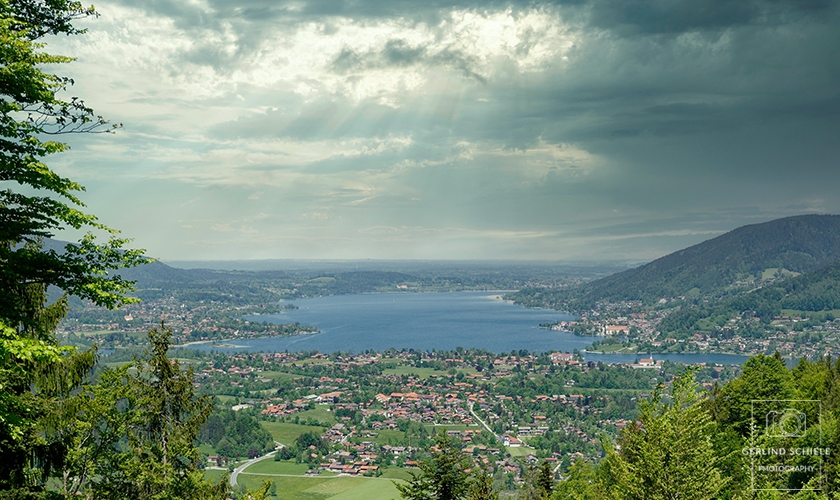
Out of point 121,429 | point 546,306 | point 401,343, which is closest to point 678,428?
point 121,429

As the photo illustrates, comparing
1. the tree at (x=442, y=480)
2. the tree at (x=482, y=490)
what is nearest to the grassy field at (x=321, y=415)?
the tree at (x=482, y=490)

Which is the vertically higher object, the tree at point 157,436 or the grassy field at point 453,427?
the tree at point 157,436

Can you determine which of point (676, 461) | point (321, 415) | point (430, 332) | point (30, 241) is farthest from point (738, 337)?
point (30, 241)

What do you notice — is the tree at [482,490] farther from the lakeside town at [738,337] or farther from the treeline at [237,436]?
the lakeside town at [738,337]

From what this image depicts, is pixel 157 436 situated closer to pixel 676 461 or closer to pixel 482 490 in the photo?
pixel 482 490

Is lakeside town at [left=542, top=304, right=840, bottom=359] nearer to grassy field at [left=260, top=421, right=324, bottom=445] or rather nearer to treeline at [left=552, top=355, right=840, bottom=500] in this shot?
grassy field at [left=260, top=421, right=324, bottom=445]

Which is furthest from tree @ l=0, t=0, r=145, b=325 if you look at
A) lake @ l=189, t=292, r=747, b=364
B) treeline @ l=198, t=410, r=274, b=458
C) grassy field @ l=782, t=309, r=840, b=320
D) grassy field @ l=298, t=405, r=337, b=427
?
grassy field @ l=782, t=309, r=840, b=320
